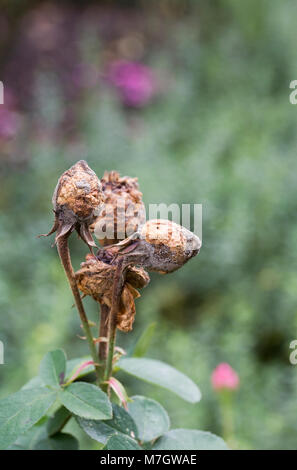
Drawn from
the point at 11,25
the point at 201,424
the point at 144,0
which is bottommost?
the point at 201,424

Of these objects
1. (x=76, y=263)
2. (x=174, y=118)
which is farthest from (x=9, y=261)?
(x=174, y=118)

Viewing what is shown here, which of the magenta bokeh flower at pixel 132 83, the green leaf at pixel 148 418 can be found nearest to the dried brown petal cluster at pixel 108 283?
the green leaf at pixel 148 418

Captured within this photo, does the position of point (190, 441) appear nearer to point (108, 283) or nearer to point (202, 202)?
point (108, 283)

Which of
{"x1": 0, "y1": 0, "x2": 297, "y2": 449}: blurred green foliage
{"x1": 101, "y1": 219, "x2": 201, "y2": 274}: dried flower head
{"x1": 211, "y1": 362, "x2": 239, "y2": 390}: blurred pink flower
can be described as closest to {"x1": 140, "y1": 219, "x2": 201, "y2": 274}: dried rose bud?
{"x1": 101, "y1": 219, "x2": 201, "y2": 274}: dried flower head

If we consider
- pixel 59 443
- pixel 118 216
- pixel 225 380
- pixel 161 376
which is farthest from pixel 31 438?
pixel 225 380

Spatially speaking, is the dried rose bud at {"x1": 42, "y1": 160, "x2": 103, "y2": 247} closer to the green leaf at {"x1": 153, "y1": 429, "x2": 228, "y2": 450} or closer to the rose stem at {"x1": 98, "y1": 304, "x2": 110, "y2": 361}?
the rose stem at {"x1": 98, "y1": 304, "x2": 110, "y2": 361}

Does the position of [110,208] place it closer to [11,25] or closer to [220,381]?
[220,381]

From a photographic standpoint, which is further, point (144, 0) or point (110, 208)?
point (144, 0)
